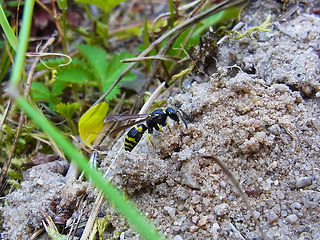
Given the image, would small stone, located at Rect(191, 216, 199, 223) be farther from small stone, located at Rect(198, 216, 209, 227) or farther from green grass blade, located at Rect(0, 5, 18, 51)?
green grass blade, located at Rect(0, 5, 18, 51)

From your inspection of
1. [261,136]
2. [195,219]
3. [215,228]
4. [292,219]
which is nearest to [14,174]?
[195,219]

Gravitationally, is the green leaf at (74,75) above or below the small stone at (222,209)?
above

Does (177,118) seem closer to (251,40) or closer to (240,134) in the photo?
(240,134)

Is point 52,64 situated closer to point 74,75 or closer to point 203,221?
point 74,75

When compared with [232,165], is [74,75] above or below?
above

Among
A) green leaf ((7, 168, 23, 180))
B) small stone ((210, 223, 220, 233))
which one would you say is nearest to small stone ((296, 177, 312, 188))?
small stone ((210, 223, 220, 233))

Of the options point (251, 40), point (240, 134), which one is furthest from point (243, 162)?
point (251, 40)

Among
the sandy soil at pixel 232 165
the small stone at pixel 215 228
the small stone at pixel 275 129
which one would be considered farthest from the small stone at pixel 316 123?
the small stone at pixel 215 228

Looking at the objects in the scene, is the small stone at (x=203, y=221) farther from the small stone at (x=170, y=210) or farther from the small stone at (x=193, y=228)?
the small stone at (x=170, y=210)
